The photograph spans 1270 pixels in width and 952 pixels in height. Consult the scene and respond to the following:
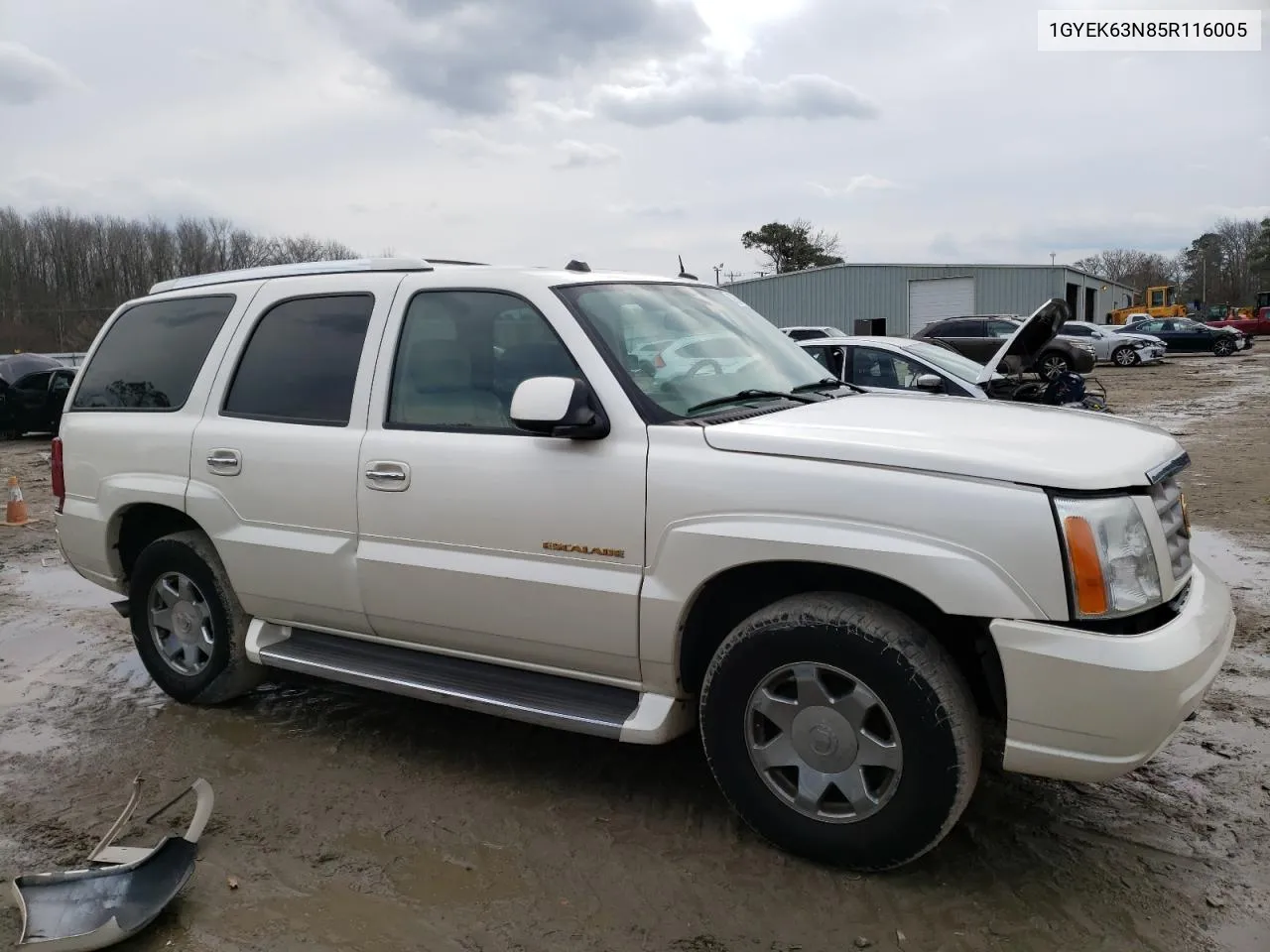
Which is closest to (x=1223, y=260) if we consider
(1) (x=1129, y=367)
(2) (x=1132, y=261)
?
(2) (x=1132, y=261)

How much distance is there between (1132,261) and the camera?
349ft

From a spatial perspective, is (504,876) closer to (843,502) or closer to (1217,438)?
(843,502)

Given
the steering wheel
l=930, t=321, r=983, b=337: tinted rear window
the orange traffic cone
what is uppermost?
l=930, t=321, r=983, b=337: tinted rear window

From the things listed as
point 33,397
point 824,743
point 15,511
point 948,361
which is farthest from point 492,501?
point 33,397

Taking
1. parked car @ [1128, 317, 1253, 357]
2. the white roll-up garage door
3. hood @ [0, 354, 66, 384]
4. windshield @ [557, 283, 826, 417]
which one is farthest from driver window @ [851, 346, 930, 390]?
the white roll-up garage door

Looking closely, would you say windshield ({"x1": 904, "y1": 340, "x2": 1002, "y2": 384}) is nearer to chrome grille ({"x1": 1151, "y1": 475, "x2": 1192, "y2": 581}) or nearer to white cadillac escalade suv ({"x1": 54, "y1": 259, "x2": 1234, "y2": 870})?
white cadillac escalade suv ({"x1": 54, "y1": 259, "x2": 1234, "y2": 870})

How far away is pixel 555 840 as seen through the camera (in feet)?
11.3

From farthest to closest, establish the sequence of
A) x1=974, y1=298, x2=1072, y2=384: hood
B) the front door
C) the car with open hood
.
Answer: the car with open hood
x1=974, y1=298, x2=1072, y2=384: hood
the front door

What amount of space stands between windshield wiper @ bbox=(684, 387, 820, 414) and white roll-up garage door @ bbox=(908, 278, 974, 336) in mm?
40965

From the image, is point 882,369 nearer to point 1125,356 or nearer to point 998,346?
point 998,346

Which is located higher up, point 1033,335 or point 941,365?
point 1033,335

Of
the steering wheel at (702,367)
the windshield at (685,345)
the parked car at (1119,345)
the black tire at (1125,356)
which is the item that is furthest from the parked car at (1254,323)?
the steering wheel at (702,367)

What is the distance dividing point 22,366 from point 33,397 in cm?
103

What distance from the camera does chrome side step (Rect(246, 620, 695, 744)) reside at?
3.36 metres
